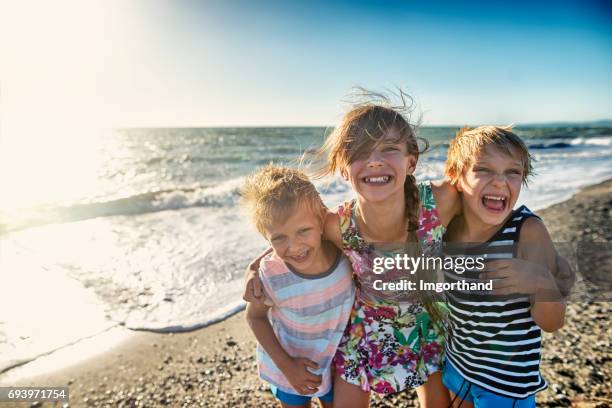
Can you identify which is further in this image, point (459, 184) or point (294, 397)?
point (294, 397)

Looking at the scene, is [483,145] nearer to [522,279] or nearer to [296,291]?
[522,279]

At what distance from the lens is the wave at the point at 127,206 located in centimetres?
918

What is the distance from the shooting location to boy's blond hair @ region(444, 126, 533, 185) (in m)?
2.05

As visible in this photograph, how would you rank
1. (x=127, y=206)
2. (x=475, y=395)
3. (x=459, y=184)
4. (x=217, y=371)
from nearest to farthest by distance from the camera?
1. (x=475, y=395)
2. (x=459, y=184)
3. (x=217, y=371)
4. (x=127, y=206)

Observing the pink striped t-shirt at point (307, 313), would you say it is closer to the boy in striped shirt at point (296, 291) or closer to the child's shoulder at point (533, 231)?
the boy in striped shirt at point (296, 291)

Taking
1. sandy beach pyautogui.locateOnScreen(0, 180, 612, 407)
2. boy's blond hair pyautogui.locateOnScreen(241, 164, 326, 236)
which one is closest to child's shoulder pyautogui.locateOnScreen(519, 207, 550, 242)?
sandy beach pyautogui.locateOnScreen(0, 180, 612, 407)

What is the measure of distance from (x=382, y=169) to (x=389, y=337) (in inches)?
39.6

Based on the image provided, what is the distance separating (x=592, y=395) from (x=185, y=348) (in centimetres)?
358

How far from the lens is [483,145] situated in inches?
82.0

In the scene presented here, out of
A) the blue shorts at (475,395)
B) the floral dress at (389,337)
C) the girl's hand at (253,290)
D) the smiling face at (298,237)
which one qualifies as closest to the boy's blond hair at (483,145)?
the floral dress at (389,337)

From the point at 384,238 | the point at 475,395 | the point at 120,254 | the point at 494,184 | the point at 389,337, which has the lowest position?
the point at 120,254

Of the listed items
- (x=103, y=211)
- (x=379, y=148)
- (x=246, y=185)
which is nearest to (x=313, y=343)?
(x=246, y=185)

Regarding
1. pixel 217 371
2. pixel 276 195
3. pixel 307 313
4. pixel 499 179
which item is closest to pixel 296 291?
pixel 307 313

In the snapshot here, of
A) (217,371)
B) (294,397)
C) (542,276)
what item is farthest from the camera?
(217,371)
